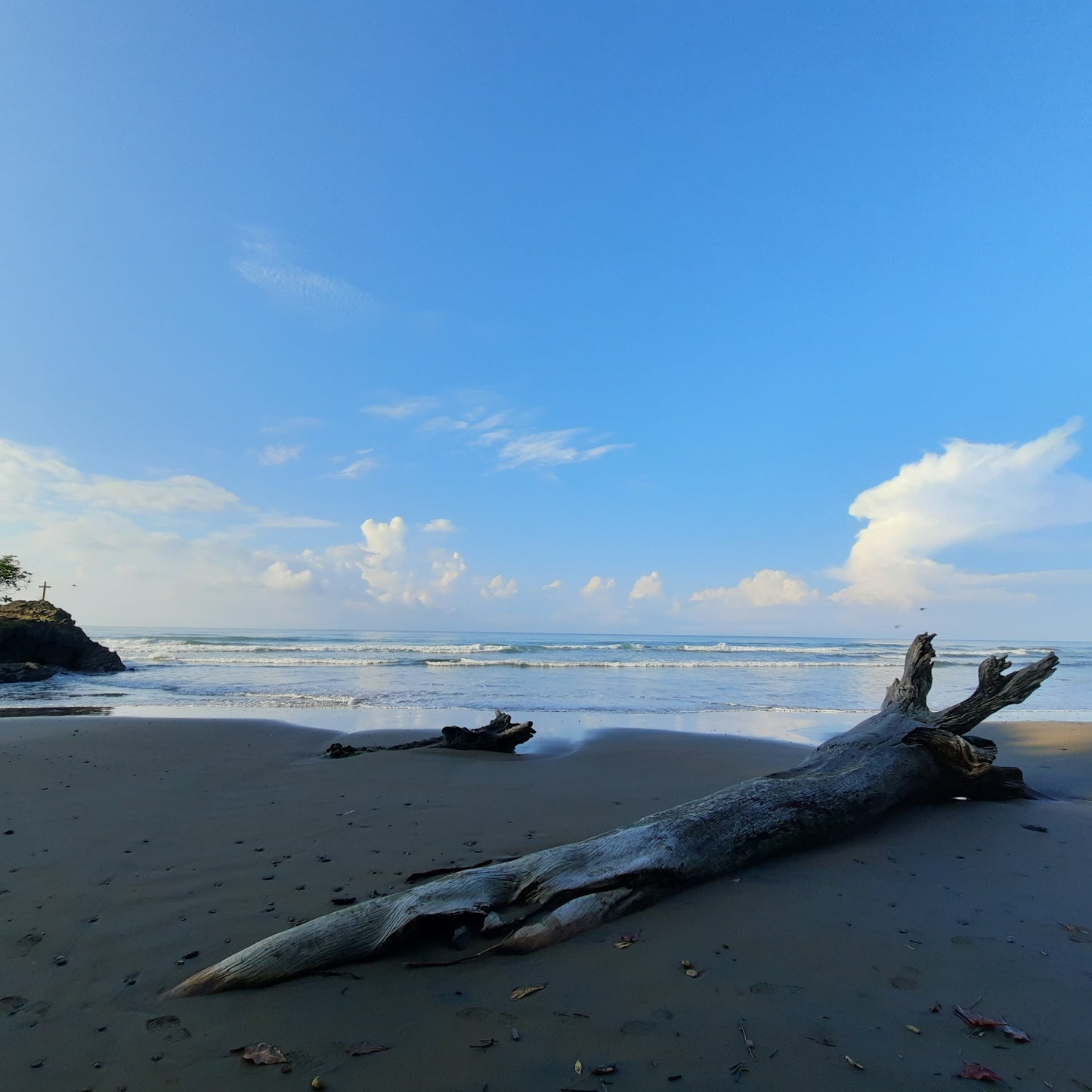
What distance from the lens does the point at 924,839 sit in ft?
16.3

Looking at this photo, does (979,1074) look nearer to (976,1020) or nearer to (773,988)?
(976,1020)

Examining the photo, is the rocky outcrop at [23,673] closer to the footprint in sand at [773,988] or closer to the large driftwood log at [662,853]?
the large driftwood log at [662,853]

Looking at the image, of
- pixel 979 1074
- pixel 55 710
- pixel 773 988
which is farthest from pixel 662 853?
pixel 55 710

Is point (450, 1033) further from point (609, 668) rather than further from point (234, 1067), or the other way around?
point (609, 668)

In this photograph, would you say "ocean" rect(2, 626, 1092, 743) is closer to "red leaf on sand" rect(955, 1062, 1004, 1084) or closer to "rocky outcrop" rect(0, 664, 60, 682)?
"rocky outcrop" rect(0, 664, 60, 682)

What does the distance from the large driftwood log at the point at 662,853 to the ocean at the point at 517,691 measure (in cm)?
511

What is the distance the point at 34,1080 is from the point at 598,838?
2760mm

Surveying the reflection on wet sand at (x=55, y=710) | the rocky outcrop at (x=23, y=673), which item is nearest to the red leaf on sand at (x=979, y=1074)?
the reflection on wet sand at (x=55, y=710)

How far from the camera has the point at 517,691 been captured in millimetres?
18016

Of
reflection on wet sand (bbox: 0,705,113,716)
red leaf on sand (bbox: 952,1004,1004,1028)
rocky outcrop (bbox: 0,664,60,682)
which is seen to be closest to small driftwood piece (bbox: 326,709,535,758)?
red leaf on sand (bbox: 952,1004,1004,1028)

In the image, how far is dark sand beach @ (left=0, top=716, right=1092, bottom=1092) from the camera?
2367mm

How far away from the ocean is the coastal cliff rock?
1.11 m

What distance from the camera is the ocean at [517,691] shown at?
42.2ft

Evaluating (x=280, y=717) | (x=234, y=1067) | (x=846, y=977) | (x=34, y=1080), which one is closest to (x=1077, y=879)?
(x=846, y=977)
